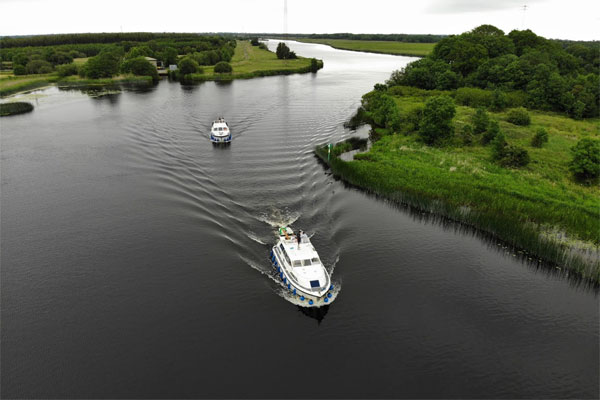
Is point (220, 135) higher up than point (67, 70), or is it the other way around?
point (67, 70)

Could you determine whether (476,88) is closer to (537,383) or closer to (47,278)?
(537,383)

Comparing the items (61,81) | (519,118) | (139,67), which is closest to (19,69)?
(61,81)

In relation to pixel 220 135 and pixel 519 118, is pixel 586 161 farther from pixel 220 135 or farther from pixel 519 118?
pixel 220 135

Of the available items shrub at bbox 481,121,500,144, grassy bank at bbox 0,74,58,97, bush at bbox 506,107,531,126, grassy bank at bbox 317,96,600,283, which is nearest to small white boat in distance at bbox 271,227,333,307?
grassy bank at bbox 317,96,600,283

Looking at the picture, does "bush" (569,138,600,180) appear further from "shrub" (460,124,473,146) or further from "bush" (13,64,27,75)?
"bush" (13,64,27,75)

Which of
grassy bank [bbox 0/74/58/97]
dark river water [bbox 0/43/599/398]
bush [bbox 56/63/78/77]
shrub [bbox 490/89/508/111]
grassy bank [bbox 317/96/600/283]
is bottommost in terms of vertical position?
dark river water [bbox 0/43/599/398]

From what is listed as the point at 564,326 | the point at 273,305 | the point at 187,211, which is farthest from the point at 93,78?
the point at 564,326
